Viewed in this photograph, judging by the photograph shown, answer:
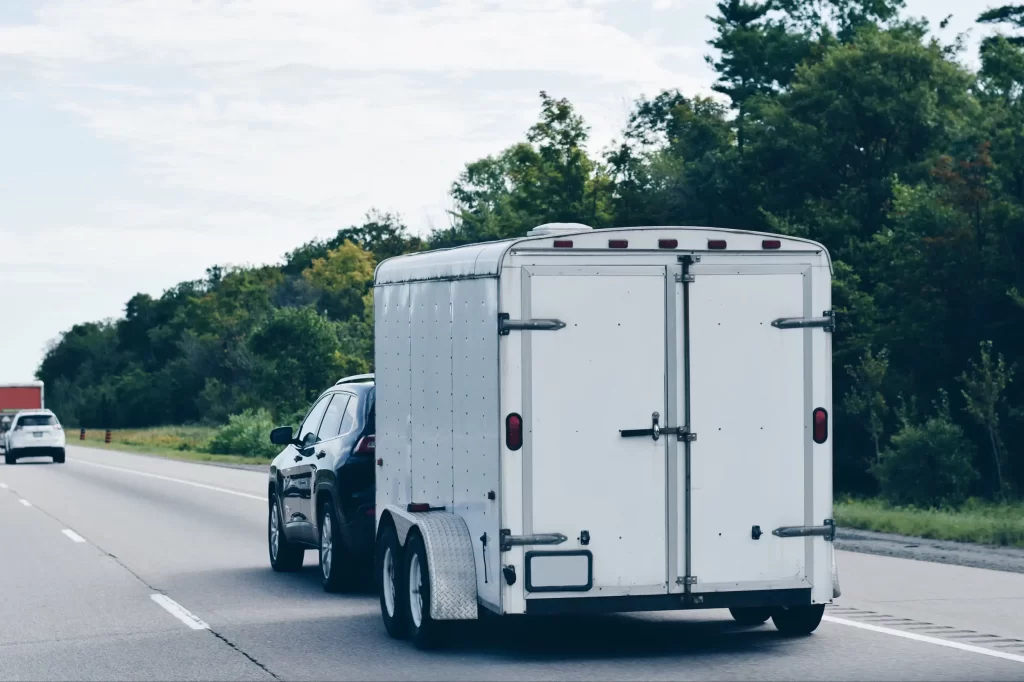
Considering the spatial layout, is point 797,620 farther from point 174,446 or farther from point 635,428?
point 174,446

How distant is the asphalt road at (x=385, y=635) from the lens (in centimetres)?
934

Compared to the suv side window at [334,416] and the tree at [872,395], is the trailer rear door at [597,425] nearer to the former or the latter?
the suv side window at [334,416]

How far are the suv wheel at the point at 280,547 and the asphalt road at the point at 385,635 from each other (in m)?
0.28

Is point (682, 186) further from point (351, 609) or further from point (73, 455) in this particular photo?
point (351, 609)

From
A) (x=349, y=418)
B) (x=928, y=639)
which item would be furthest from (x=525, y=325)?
(x=349, y=418)

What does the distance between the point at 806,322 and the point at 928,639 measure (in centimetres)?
242

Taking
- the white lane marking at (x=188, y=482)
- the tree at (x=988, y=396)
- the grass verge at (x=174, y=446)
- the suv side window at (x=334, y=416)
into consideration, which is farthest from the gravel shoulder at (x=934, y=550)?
the grass verge at (x=174, y=446)

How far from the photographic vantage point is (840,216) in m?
40.5

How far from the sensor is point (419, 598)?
1010 cm

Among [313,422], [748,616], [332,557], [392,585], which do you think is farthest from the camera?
[313,422]

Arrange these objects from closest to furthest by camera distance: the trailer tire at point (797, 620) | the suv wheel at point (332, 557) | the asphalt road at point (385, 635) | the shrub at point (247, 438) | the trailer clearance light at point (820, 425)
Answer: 1. the asphalt road at point (385, 635)
2. the trailer clearance light at point (820, 425)
3. the trailer tire at point (797, 620)
4. the suv wheel at point (332, 557)
5. the shrub at point (247, 438)

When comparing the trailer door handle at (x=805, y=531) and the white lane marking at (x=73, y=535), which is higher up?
the trailer door handle at (x=805, y=531)

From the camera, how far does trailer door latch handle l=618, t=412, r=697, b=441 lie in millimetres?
9344

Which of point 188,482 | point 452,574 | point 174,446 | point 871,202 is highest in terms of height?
point 871,202
